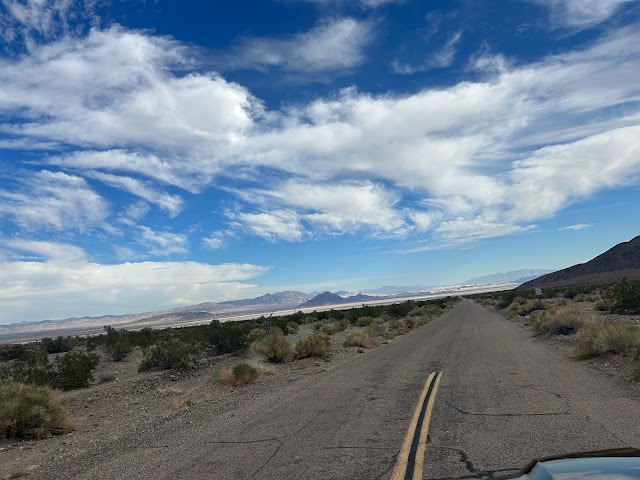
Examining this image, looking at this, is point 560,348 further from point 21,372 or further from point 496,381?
point 21,372

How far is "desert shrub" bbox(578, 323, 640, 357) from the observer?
559 inches

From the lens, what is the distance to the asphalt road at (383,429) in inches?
261

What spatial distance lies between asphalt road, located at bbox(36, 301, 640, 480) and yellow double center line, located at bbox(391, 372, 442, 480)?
11cm

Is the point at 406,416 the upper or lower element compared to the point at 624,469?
lower

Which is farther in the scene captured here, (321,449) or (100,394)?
(100,394)

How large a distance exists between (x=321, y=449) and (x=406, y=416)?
7.96 feet

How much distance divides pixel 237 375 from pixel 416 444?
34.0 ft

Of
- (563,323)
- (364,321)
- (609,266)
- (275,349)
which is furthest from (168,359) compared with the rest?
(609,266)

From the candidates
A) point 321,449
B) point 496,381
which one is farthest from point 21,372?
point 496,381

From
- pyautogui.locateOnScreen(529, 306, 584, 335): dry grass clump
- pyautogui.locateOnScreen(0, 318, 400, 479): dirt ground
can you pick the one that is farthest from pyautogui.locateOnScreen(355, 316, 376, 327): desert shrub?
pyautogui.locateOnScreen(529, 306, 584, 335): dry grass clump

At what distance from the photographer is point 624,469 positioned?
3221mm

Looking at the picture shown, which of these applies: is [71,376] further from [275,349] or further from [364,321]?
[364,321]

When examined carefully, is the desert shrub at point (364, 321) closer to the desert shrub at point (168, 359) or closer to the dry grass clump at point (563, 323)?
the dry grass clump at point (563, 323)

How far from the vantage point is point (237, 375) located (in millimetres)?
16453
